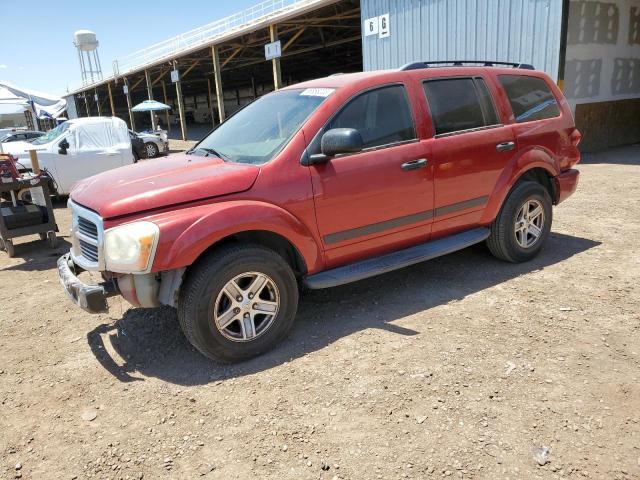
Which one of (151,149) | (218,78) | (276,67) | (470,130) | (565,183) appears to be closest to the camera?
(470,130)

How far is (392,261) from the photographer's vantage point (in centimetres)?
388

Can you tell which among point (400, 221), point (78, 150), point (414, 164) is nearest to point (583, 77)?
point (414, 164)

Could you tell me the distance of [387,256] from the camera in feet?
12.9

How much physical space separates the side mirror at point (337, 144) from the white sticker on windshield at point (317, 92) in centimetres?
42

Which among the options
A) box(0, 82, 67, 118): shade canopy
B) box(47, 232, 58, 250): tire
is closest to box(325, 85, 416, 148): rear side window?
box(47, 232, 58, 250): tire

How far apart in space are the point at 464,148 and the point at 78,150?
906cm

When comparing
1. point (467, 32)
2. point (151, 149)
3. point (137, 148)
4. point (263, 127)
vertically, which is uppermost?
point (467, 32)

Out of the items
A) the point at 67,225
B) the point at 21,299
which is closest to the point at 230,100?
the point at 67,225

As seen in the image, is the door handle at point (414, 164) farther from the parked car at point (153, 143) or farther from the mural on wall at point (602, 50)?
the parked car at point (153, 143)

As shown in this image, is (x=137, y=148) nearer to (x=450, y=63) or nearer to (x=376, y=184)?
(x=450, y=63)

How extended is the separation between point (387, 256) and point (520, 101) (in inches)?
84.1

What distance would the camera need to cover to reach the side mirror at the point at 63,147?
33.2 feet

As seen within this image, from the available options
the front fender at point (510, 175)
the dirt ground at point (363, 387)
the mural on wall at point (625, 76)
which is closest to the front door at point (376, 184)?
the dirt ground at point (363, 387)

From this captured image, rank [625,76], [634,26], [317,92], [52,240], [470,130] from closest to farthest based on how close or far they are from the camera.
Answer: [317,92], [470,130], [52,240], [634,26], [625,76]
